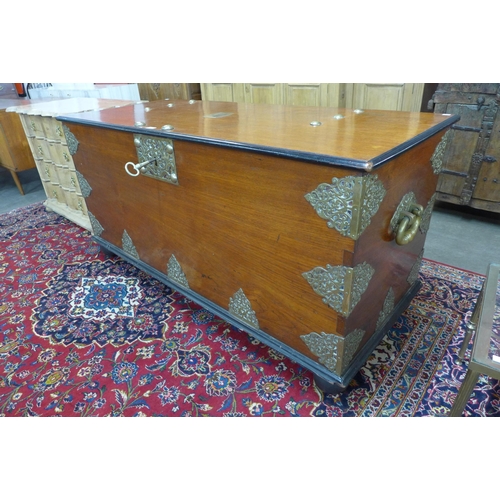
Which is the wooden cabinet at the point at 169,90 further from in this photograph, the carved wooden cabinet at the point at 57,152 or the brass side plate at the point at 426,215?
the brass side plate at the point at 426,215

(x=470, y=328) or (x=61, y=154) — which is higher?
(x=61, y=154)

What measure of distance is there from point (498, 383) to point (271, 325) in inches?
33.5

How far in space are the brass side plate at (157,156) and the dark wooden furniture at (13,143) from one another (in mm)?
2308

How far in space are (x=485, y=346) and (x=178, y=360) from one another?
1.09m

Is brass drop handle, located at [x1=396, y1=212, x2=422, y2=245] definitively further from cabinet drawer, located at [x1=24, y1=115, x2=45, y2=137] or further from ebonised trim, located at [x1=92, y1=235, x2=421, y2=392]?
cabinet drawer, located at [x1=24, y1=115, x2=45, y2=137]

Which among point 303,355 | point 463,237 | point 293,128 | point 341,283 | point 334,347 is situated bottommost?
point 463,237

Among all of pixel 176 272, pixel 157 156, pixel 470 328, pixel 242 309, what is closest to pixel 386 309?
pixel 470 328

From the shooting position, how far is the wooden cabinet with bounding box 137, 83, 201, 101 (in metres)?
3.99

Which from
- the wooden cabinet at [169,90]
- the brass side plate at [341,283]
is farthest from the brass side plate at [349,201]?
the wooden cabinet at [169,90]

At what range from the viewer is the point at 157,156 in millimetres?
1484

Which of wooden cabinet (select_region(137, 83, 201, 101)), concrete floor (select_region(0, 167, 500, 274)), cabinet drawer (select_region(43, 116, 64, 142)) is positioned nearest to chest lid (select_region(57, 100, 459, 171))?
cabinet drawer (select_region(43, 116, 64, 142))

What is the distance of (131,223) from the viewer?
1.89 m

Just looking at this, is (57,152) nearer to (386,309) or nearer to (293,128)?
(293,128)

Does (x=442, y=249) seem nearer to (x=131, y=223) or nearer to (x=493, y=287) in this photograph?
(x=493, y=287)
